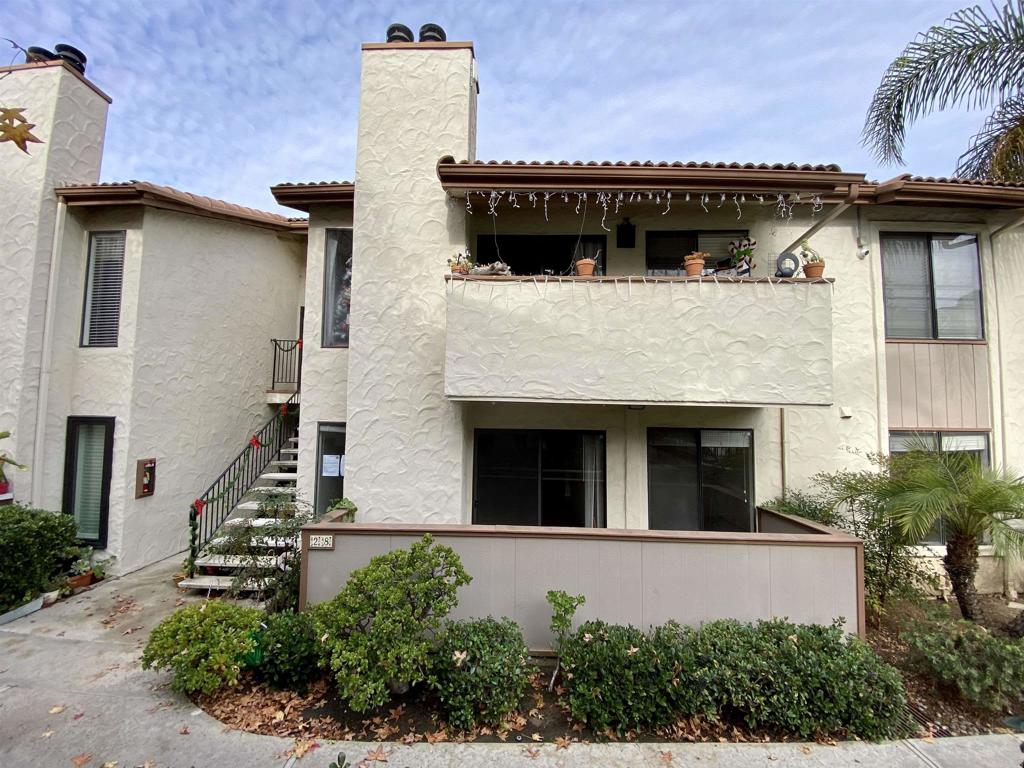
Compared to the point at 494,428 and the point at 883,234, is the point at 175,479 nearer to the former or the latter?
the point at 494,428

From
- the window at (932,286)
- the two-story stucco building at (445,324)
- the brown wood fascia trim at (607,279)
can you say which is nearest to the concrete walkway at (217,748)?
the two-story stucco building at (445,324)

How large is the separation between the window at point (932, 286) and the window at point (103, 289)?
12.8 metres

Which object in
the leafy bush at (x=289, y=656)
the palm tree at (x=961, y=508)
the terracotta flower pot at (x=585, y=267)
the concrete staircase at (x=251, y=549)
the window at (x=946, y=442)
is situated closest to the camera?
the leafy bush at (x=289, y=656)

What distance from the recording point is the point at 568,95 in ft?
34.2

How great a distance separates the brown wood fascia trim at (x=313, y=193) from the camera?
732 centimetres

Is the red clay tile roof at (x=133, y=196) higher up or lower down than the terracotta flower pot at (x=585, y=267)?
higher up

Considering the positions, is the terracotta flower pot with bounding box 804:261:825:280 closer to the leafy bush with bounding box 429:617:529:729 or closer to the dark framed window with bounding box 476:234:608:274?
the dark framed window with bounding box 476:234:608:274

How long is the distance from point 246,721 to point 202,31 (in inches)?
414

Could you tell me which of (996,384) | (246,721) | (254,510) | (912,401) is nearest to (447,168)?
(254,510)

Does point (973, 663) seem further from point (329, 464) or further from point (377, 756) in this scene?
point (329, 464)

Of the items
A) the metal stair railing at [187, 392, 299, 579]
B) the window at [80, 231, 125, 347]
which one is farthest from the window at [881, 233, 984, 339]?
the window at [80, 231, 125, 347]

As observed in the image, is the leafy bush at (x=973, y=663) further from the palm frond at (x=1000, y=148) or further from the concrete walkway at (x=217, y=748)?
the palm frond at (x=1000, y=148)

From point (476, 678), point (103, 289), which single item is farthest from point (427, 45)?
point (476, 678)

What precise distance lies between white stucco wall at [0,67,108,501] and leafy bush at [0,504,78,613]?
3.68ft
